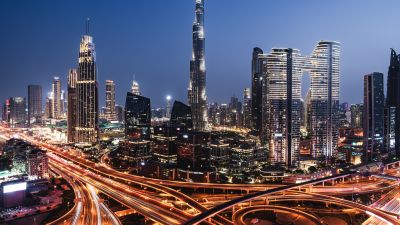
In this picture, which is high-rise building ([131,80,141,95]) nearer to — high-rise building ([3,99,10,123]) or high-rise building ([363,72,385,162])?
high-rise building ([3,99,10,123])

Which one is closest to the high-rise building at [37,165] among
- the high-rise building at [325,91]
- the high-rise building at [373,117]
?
the high-rise building at [325,91]

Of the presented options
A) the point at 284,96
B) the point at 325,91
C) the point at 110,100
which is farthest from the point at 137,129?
the point at 110,100

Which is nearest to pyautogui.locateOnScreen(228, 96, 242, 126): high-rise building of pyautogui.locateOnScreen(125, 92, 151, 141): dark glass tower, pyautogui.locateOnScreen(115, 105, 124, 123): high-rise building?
pyautogui.locateOnScreen(125, 92, 151, 141): dark glass tower

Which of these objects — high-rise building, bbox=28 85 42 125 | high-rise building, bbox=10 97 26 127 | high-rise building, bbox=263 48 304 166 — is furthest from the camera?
high-rise building, bbox=28 85 42 125

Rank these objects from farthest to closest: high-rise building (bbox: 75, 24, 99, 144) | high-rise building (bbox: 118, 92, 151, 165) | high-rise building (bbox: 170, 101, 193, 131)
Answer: high-rise building (bbox: 75, 24, 99, 144)
high-rise building (bbox: 170, 101, 193, 131)
high-rise building (bbox: 118, 92, 151, 165)

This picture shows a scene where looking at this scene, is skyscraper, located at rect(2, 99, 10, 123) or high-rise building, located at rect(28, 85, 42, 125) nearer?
skyscraper, located at rect(2, 99, 10, 123)

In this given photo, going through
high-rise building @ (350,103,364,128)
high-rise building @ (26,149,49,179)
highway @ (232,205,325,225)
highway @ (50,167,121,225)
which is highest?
high-rise building @ (350,103,364,128)

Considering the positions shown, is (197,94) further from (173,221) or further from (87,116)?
(173,221)
